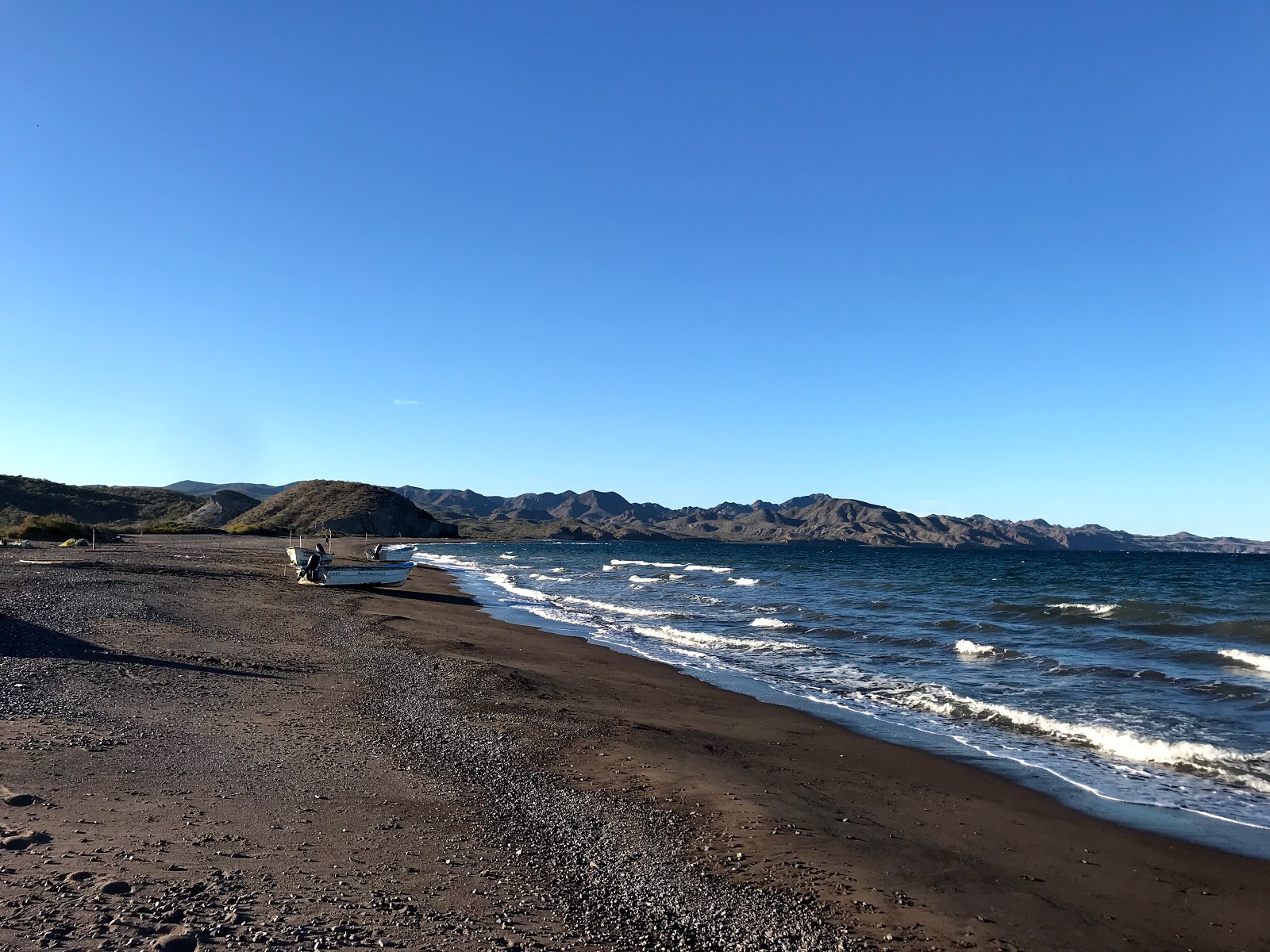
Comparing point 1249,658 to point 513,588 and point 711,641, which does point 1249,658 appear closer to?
point 711,641

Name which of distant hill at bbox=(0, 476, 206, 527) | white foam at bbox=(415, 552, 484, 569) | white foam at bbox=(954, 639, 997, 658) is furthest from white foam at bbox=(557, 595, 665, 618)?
distant hill at bbox=(0, 476, 206, 527)

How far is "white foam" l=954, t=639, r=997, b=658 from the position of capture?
1930cm

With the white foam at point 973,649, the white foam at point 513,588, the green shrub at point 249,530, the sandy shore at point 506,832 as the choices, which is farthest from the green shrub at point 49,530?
the white foam at point 973,649

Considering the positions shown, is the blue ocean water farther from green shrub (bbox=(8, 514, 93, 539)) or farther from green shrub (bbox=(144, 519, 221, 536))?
green shrub (bbox=(144, 519, 221, 536))

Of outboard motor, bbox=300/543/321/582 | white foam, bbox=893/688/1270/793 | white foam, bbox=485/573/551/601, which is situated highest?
outboard motor, bbox=300/543/321/582

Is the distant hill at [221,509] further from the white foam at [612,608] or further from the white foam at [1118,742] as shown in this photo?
the white foam at [1118,742]

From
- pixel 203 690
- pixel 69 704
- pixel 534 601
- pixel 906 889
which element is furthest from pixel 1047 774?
pixel 534 601

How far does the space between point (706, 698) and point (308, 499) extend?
14034 centimetres

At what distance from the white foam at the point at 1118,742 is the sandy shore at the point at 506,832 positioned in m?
2.72

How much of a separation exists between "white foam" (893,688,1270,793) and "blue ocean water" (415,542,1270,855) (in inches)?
1.4

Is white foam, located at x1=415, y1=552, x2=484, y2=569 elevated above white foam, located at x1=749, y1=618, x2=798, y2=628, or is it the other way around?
white foam, located at x1=749, y1=618, x2=798, y2=628

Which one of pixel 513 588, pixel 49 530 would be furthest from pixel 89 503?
pixel 513 588

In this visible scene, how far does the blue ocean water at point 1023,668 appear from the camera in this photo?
953 centimetres

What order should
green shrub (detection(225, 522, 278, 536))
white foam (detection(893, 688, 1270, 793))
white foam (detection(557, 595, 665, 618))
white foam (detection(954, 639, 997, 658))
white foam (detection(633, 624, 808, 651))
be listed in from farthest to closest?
1. green shrub (detection(225, 522, 278, 536))
2. white foam (detection(557, 595, 665, 618))
3. white foam (detection(633, 624, 808, 651))
4. white foam (detection(954, 639, 997, 658))
5. white foam (detection(893, 688, 1270, 793))
